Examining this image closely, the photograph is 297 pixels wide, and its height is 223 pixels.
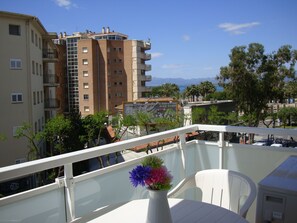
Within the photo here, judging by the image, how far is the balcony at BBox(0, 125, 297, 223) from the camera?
5.27 ft

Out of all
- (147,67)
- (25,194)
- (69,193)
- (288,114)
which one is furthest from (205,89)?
(25,194)

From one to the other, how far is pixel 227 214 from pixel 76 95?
4682 centimetres

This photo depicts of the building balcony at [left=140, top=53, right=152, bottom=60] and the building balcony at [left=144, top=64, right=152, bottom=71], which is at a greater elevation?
the building balcony at [left=140, top=53, right=152, bottom=60]

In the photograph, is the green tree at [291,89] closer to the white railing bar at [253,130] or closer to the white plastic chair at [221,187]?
the white railing bar at [253,130]

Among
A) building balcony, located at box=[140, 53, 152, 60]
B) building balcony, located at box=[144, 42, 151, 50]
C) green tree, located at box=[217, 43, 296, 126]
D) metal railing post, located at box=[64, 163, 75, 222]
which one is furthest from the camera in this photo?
building balcony, located at box=[144, 42, 151, 50]

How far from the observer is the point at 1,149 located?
17.6 metres

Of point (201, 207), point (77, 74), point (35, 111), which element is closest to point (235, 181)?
point (201, 207)

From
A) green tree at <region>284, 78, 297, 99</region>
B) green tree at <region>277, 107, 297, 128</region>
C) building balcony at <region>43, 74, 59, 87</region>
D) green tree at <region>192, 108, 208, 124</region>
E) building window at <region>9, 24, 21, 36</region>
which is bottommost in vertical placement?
green tree at <region>277, 107, 297, 128</region>

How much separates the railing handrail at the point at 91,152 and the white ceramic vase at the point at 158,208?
2.20 ft

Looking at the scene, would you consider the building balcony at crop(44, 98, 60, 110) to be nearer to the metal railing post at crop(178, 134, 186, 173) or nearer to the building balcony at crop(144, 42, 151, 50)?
the metal railing post at crop(178, 134, 186, 173)

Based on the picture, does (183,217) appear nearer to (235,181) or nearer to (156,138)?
(235,181)

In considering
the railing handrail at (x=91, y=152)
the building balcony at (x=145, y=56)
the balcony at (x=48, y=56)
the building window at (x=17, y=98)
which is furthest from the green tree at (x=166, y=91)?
the railing handrail at (x=91, y=152)

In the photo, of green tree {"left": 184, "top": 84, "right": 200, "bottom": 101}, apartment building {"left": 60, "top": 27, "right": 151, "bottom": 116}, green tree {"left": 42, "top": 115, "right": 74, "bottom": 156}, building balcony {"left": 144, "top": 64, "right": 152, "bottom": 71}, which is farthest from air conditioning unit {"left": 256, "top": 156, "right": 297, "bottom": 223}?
green tree {"left": 184, "top": 84, "right": 200, "bottom": 101}

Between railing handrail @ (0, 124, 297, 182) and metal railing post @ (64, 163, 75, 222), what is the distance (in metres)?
0.08
